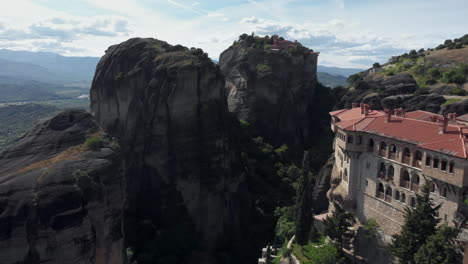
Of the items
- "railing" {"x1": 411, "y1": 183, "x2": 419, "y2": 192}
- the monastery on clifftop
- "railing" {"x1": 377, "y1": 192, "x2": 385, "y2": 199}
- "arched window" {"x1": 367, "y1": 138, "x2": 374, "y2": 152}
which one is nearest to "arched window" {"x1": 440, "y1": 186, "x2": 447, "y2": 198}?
the monastery on clifftop

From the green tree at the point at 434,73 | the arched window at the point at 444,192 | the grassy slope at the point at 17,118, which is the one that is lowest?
the grassy slope at the point at 17,118

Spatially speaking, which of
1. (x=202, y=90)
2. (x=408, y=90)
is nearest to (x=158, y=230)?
(x=202, y=90)

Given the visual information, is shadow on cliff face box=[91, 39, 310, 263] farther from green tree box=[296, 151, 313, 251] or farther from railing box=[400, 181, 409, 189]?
railing box=[400, 181, 409, 189]

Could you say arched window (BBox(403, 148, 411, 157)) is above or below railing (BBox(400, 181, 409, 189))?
above

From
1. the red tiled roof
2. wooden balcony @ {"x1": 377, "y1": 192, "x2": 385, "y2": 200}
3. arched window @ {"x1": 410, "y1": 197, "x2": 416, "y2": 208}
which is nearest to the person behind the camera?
the red tiled roof

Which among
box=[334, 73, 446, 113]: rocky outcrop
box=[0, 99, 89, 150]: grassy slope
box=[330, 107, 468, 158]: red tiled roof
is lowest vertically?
box=[0, 99, 89, 150]: grassy slope

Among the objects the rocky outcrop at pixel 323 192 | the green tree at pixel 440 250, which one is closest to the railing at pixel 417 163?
the green tree at pixel 440 250

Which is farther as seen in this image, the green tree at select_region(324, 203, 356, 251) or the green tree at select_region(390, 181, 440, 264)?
the green tree at select_region(324, 203, 356, 251)

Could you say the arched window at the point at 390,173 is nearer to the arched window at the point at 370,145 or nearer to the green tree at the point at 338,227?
the arched window at the point at 370,145
